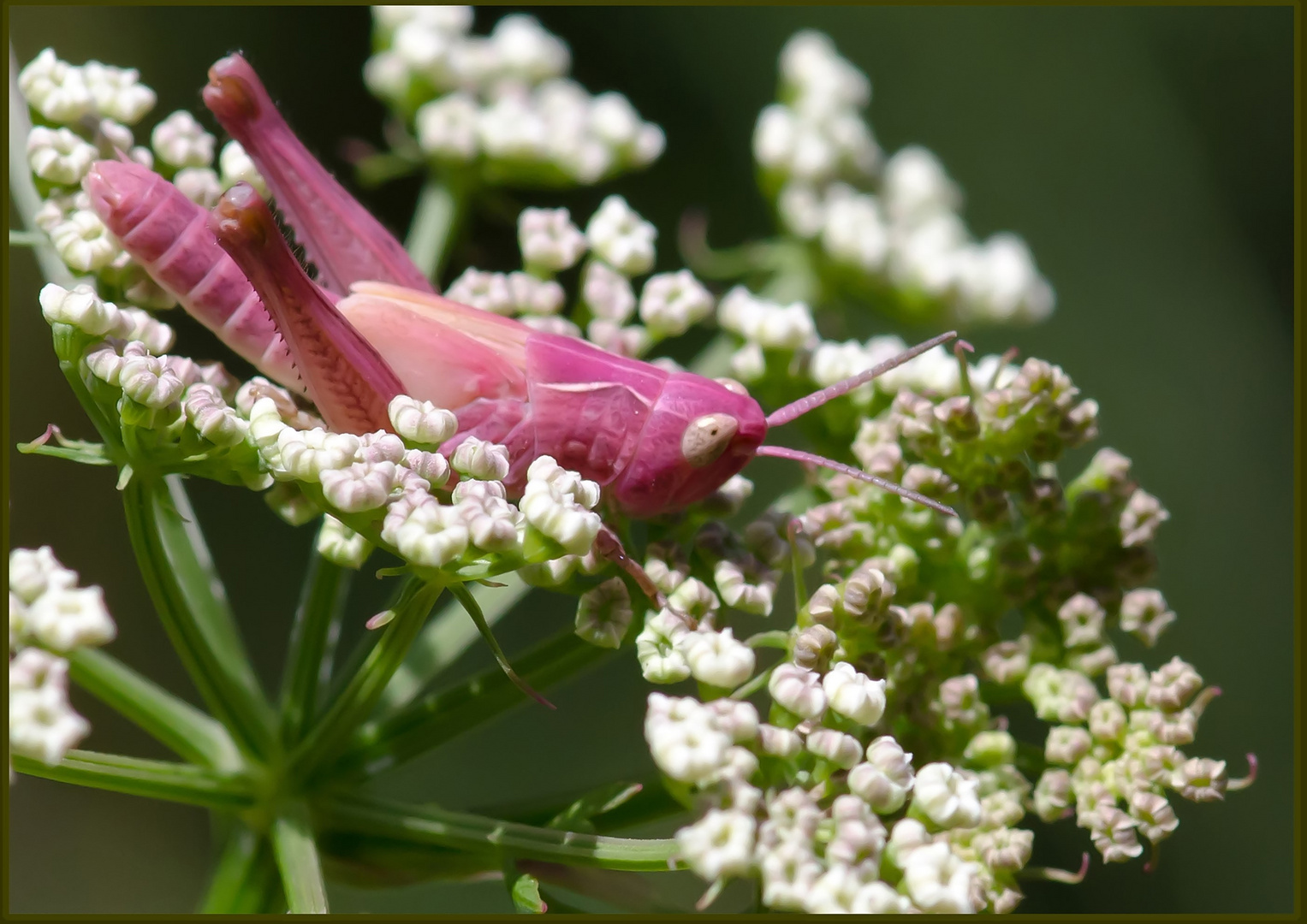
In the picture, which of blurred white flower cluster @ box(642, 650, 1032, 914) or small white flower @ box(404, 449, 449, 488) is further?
small white flower @ box(404, 449, 449, 488)

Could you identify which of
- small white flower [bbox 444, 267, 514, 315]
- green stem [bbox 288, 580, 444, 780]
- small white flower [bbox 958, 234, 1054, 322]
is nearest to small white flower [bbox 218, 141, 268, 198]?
small white flower [bbox 444, 267, 514, 315]

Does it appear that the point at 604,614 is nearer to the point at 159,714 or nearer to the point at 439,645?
the point at 439,645

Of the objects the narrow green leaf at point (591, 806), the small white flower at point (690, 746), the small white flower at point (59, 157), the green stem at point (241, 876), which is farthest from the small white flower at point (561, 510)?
the small white flower at point (59, 157)

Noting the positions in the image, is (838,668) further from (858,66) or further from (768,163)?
(858,66)

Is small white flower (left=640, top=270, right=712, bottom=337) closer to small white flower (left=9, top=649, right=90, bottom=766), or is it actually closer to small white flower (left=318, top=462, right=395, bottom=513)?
small white flower (left=318, top=462, right=395, bottom=513)

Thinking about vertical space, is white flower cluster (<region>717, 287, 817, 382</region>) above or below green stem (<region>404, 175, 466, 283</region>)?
below

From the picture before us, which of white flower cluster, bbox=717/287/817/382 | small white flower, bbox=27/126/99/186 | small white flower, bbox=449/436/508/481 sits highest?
small white flower, bbox=27/126/99/186
